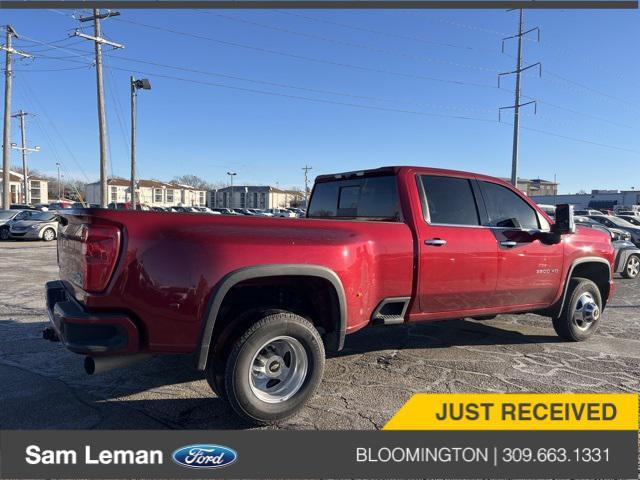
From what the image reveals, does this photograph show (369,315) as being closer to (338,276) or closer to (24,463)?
(338,276)

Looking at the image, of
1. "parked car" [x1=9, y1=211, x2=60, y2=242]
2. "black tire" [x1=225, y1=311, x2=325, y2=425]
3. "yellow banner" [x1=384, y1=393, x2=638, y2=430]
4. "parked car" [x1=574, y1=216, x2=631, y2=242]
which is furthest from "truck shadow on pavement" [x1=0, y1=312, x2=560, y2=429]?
"parked car" [x1=9, y1=211, x2=60, y2=242]

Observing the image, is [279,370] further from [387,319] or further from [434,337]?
[434,337]

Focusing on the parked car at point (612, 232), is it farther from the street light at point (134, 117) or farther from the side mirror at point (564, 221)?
the street light at point (134, 117)

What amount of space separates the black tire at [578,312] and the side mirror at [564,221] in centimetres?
95

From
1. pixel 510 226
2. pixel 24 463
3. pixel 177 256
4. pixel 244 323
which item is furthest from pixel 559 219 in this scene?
pixel 24 463

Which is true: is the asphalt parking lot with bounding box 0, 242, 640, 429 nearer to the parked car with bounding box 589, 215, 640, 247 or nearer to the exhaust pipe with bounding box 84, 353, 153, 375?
the exhaust pipe with bounding box 84, 353, 153, 375

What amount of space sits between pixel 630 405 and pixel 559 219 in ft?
6.30

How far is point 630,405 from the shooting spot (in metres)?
3.80

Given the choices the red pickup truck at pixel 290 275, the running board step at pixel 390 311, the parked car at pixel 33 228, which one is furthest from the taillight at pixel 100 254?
the parked car at pixel 33 228

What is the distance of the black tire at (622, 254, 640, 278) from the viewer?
459 inches

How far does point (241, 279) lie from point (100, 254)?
34.6 inches

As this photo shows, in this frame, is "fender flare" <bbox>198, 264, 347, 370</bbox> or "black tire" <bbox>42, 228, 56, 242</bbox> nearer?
"fender flare" <bbox>198, 264, 347, 370</bbox>

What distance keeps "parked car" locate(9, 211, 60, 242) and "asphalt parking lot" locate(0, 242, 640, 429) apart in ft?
49.7

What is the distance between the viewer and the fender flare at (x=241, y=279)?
3.10 m
